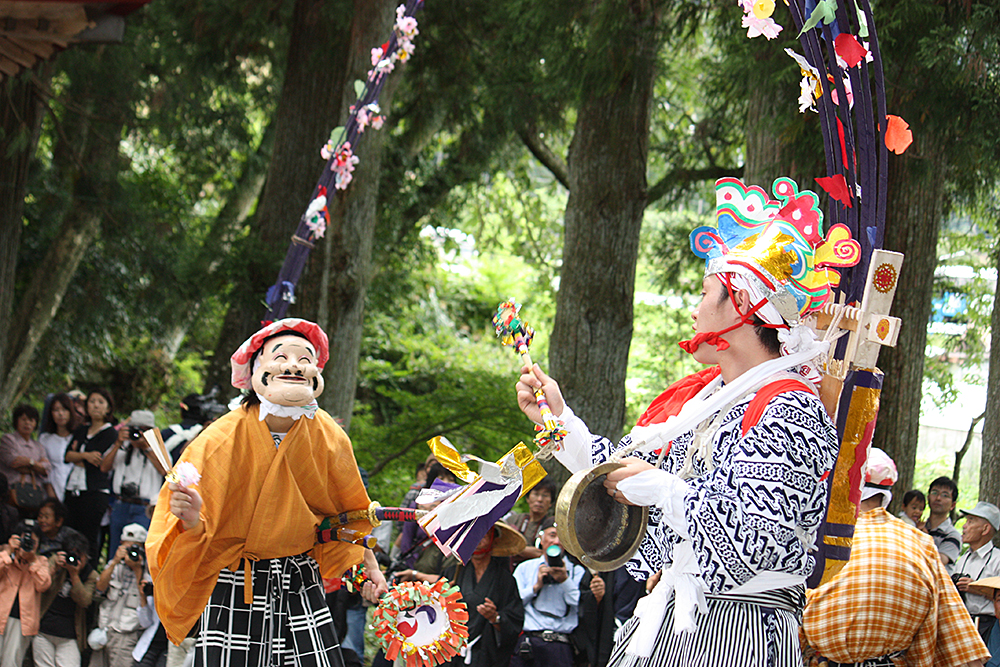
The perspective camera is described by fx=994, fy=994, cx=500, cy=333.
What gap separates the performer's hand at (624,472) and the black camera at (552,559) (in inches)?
118

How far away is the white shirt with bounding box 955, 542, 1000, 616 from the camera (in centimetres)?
554

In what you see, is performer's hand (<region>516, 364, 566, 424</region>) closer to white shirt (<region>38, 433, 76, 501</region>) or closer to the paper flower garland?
the paper flower garland

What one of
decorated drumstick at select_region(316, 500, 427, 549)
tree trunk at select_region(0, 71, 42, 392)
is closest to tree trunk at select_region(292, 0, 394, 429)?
tree trunk at select_region(0, 71, 42, 392)

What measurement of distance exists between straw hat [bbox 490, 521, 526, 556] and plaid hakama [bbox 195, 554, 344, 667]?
1572 millimetres

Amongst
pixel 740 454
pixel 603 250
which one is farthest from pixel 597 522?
pixel 603 250

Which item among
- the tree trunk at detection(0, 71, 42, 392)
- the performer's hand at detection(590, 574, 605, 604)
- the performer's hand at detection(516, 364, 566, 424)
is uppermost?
the tree trunk at detection(0, 71, 42, 392)

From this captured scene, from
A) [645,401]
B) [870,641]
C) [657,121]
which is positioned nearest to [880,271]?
[870,641]

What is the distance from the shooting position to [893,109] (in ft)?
18.7

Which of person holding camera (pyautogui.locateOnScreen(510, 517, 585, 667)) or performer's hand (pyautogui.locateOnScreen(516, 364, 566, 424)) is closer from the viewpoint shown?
performer's hand (pyautogui.locateOnScreen(516, 364, 566, 424))

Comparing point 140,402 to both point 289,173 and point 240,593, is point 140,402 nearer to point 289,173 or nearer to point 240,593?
point 289,173

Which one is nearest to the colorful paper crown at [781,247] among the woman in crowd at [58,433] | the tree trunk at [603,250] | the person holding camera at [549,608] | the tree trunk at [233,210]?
the person holding camera at [549,608]

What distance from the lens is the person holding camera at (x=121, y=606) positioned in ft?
19.1

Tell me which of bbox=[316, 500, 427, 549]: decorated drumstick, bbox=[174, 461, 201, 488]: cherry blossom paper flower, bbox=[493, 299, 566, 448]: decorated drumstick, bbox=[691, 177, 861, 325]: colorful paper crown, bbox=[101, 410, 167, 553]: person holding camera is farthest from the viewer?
bbox=[101, 410, 167, 553]: person holding camera

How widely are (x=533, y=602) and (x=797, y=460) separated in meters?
3.44
